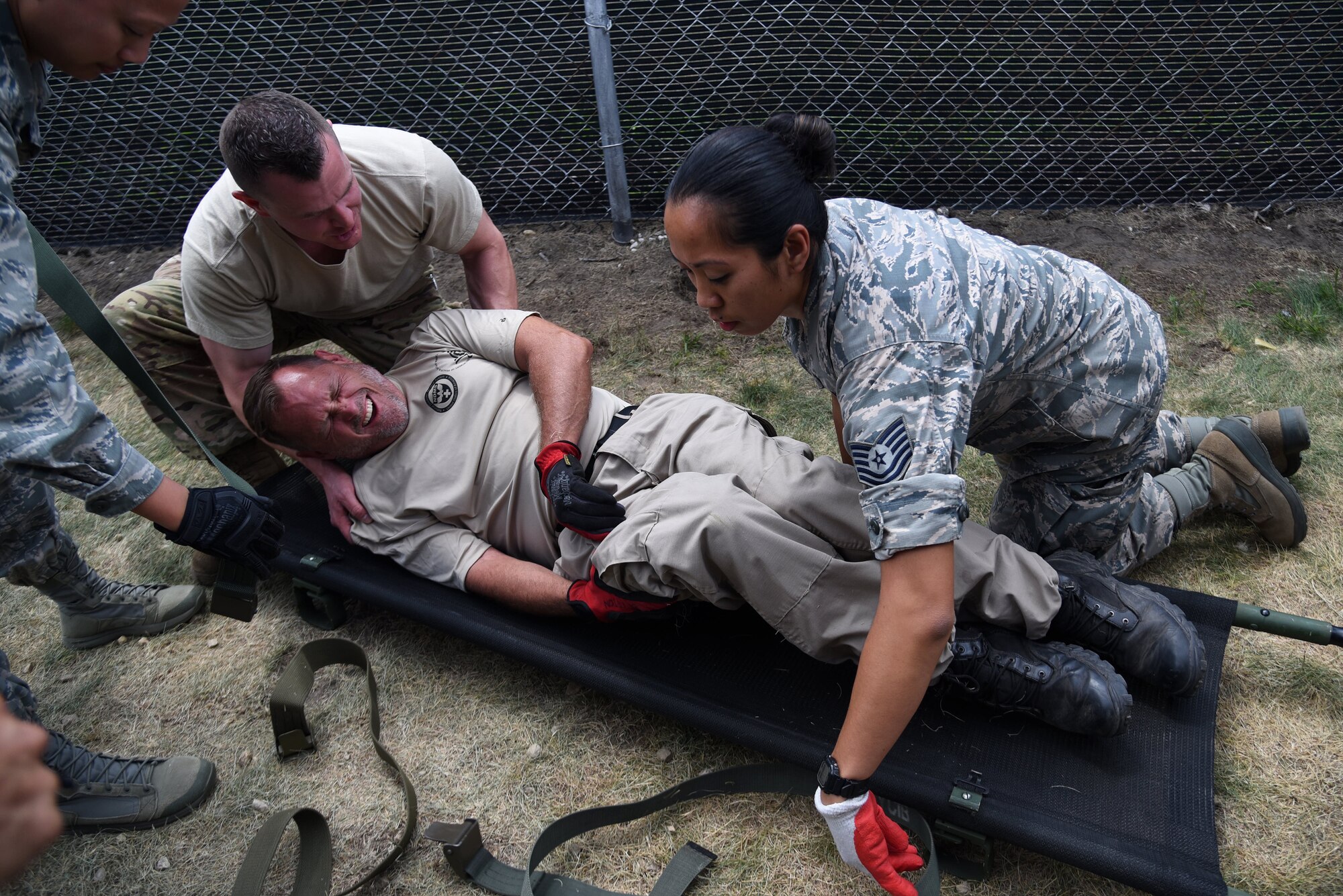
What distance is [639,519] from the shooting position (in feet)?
6.79

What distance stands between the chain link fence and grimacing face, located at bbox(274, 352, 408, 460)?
251 cm

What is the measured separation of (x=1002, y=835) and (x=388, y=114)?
4.63 metres

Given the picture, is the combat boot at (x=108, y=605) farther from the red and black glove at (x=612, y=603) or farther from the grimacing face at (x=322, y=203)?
the red and black glove at (x=612, y=603)

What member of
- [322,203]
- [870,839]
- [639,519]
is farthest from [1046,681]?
[322,203]

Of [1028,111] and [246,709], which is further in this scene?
[1028,111]

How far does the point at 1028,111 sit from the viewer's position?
4.40m

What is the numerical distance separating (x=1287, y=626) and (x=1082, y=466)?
0.54 meters

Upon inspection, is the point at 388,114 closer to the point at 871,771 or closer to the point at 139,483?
the point at 139,483

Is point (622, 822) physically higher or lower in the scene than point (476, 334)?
lower

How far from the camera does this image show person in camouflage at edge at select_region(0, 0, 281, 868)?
5.36 feet

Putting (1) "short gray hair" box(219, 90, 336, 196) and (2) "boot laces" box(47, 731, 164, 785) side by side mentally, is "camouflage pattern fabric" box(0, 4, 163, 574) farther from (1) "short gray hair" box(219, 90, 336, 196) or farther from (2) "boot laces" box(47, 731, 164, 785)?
(2) "boot laces" box(47, 731, 164, 785)

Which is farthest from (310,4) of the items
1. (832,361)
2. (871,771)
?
(871,771)

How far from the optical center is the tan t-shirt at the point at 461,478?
2461 millimetres

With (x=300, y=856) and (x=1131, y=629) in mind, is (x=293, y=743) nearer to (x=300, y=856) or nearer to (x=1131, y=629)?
(x=300, y=856)
